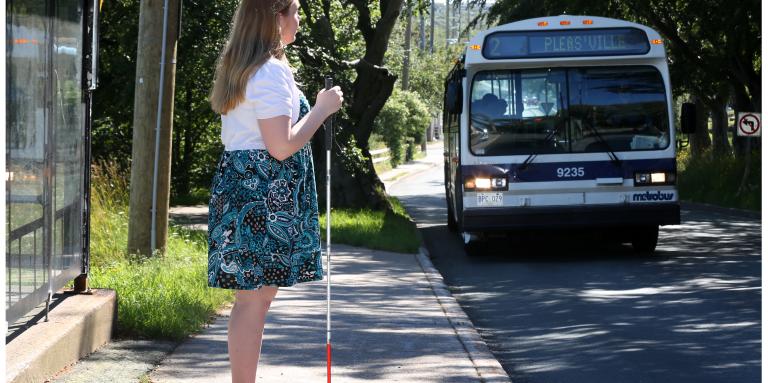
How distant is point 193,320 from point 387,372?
6.14 ft

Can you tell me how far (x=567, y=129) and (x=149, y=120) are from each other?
6060 millimetres

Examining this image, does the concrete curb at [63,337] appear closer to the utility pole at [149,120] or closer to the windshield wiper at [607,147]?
the utility pole at [149,120]

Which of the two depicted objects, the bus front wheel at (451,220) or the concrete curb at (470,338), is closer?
the concrete curb at (470,338)

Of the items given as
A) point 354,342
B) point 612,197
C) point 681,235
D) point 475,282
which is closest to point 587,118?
point 612,197

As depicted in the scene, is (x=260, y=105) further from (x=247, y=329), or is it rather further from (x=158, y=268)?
(x=158, y=268)

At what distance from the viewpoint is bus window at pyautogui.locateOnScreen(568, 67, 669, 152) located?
15289mm

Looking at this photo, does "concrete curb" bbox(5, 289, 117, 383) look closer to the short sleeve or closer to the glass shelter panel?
the glass shelter panel

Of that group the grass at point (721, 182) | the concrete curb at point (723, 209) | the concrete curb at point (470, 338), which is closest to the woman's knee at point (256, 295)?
the concrete curb at point (470, 338)

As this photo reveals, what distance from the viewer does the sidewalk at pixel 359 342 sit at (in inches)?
267

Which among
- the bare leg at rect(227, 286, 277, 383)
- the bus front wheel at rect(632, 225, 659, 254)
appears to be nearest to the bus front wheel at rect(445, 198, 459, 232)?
the bus front wheel at rect(632, 225, 659, 254)

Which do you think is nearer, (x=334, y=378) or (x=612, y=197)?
(x=334, y=378)

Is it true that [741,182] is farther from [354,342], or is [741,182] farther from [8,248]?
[8,248]

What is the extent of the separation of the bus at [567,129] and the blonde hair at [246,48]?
1034 centimetres

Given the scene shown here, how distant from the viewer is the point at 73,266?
7332mm
